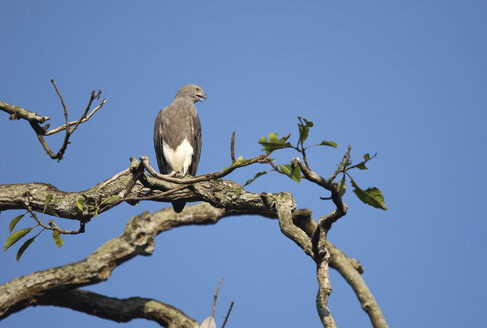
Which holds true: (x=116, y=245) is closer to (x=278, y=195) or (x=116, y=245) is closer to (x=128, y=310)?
(x=128, y=310)

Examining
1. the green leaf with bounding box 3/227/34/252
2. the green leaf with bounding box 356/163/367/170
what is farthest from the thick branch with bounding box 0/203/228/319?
the green leaf with bounding box 356/163/367/170

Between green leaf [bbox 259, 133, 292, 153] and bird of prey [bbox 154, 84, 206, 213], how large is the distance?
4.48m

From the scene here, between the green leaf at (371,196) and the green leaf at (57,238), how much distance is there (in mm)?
1659

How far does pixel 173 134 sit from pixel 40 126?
3267 millimetres

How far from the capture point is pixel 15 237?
2.86 meters

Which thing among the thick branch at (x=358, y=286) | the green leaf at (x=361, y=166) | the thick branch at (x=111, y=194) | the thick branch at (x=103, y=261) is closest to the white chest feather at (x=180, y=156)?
the thick branch at (x=103, y=261)

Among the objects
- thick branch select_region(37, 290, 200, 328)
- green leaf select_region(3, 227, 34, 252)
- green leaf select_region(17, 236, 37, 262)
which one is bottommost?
green leaf select_region(17, 236, 37, 262)

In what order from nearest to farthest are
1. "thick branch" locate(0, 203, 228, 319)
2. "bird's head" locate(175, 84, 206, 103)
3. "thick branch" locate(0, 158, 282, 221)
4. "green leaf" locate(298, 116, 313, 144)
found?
"green leaf" locate(298, 116, 313, 144) < "thick branch" locate(0, 158, 282, 221) < "thick branch" locate(0, 203, 228, 319) < "bird's head" locate(175, 84, 206, 103)

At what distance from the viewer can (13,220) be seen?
2879mm

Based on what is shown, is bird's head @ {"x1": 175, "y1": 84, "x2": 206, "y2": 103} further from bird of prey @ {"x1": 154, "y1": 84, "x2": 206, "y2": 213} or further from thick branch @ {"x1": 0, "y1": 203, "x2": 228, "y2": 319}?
thick branch @ {"x1": 0, "y1": 203, "x2": 228, "y2": 319}

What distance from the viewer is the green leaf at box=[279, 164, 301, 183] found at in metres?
2.30

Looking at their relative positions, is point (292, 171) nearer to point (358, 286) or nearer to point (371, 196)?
point (371, 196)

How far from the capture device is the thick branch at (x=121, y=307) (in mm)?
5703

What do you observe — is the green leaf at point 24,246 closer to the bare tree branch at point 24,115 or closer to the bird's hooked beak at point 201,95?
the bare tree branch at point 24,115
